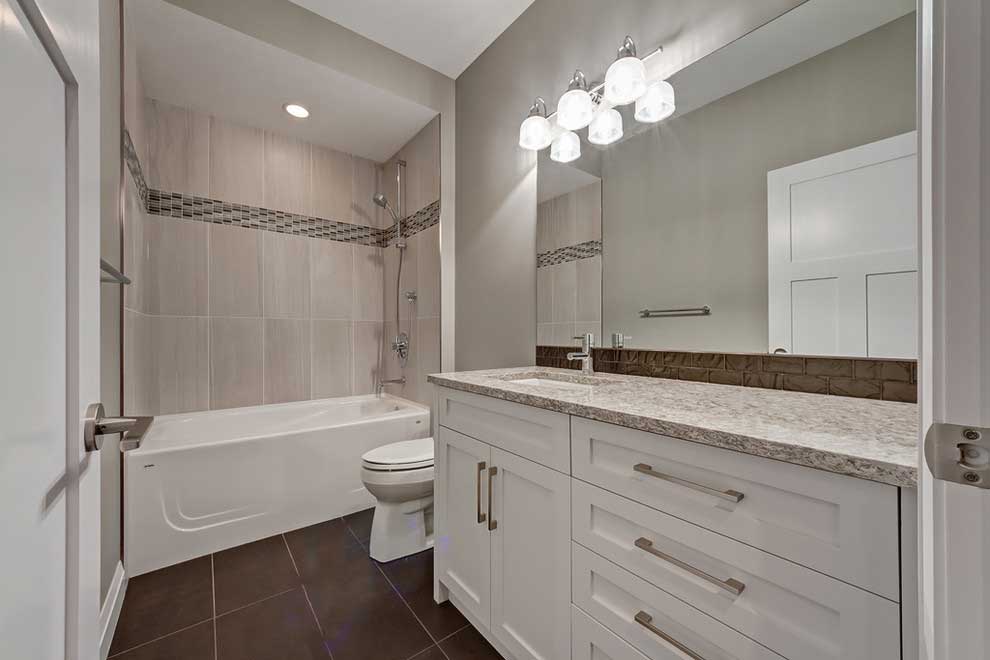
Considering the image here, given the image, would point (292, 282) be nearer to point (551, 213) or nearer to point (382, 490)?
point (382, 490)

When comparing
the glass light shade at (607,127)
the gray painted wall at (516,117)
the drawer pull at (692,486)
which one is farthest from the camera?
the glass light shade at (607,127)

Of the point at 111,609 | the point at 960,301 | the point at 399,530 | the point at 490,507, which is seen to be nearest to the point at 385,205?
the point at 399,530

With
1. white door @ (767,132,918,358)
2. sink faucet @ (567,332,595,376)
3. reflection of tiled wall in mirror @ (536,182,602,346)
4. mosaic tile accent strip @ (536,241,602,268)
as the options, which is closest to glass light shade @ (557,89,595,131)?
reflection of tiled wall in mirror @ (536,182,602,346)

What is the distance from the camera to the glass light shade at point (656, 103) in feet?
4.52

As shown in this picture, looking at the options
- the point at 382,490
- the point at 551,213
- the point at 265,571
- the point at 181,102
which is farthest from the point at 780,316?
the point at 181,102

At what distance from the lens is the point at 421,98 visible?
7.83 feet

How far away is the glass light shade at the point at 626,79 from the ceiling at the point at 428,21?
2.88ft

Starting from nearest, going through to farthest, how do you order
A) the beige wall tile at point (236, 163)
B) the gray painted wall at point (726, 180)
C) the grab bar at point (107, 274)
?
the gray painted wall at point (726, 180)
the grab bar at point (107, 274)
the beige wall tile at point (236, 163)

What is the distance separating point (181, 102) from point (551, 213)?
7.60 ft

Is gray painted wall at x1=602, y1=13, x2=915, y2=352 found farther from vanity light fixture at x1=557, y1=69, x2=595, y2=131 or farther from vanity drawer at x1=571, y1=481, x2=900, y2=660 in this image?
vanity drawer at x1=571, y1=481, x2=900, y2=660

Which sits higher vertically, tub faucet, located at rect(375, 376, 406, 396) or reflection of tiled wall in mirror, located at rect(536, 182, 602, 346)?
reflection of tiled wall in mirror, located at rect(536, 182, 602, 346)

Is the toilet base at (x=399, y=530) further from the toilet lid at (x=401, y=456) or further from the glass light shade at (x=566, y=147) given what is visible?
the glass light shade at (x=566, y=147)

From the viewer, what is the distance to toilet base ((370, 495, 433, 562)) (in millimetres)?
1801

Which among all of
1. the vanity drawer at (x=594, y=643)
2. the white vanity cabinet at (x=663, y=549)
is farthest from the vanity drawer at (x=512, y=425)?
the vanity drawer at (x=594, y=643)
